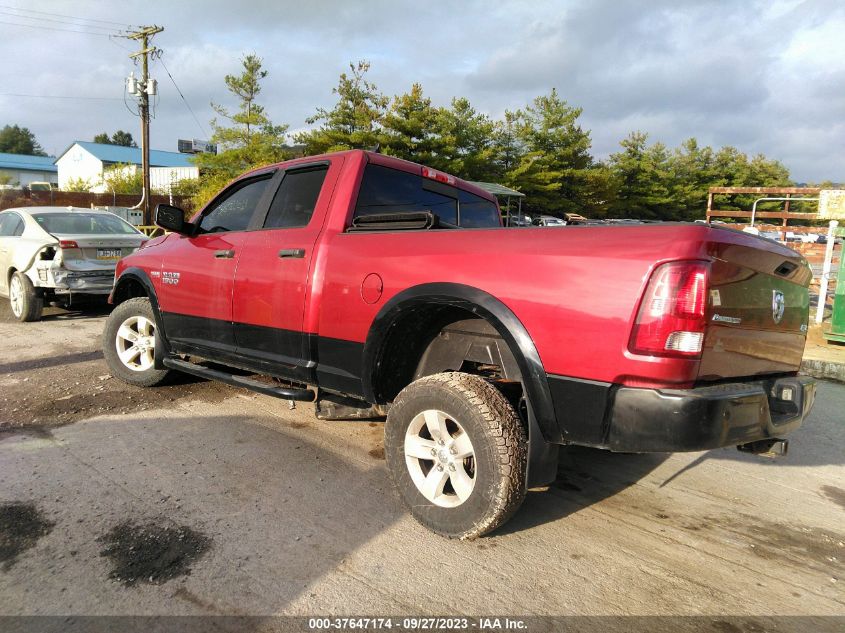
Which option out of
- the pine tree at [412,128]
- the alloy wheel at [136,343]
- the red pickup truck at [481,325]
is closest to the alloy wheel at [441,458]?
the red pickup truck at [481,325]

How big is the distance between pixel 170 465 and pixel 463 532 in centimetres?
195

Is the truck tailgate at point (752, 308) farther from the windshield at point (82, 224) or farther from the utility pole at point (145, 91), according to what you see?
the utility pole at point (145, 91)

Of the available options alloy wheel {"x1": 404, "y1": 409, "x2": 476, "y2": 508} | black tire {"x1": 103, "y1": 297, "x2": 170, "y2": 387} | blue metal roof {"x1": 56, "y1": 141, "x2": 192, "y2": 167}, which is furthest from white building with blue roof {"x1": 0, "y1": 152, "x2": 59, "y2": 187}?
alloy wheel {"x1": 404, "y1": 409, "x2": 476, "y2": 508}

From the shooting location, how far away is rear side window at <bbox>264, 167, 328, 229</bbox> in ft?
12.2

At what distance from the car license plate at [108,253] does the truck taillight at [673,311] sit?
7.98 metres

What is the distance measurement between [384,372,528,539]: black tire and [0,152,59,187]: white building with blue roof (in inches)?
3253

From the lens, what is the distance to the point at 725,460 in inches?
158

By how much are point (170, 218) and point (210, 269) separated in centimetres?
56

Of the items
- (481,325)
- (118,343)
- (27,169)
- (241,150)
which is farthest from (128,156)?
(481,325)

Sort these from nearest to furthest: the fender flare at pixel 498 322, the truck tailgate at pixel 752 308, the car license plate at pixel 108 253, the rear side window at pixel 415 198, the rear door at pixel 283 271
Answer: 1. the truck tailgate at pixel 752 308
2. the fender flare at pixel 498 322
3. the rear door at pixel 283 271
4. the rear side window at pixel 415 198
5. the car license plate at pixel 108 253

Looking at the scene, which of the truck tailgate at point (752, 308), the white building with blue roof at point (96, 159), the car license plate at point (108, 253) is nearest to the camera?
the truck tailgate at point (752, 308)

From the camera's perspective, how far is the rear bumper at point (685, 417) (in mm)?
2172

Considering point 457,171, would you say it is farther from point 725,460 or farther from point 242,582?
point 242,582

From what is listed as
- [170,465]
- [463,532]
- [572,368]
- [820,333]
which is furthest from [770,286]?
[820,333]
